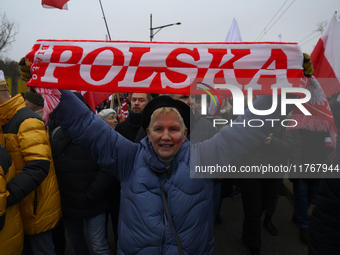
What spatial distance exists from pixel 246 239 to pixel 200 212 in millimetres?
1911

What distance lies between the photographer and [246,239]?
3.01m

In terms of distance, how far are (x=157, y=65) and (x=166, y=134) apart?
50 cm

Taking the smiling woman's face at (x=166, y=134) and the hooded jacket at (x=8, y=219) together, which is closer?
the smiling woman's face at (x=166, y=134)

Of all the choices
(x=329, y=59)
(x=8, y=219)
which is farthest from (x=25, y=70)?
(x=329, y=59)

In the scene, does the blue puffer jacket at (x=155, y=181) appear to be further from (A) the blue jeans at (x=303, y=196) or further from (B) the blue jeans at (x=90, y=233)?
(A) the blue jeans at (x=303, y=196)

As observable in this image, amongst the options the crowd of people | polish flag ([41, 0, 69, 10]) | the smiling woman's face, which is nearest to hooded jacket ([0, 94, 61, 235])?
the crowd of people

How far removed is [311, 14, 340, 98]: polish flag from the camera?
214 centimetres

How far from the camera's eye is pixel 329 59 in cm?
231

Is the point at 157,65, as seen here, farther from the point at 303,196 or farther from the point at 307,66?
the point at 303,196

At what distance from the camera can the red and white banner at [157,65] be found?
1.61m

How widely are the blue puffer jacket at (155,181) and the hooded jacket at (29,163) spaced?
62 cm

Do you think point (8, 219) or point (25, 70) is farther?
point (8, 219)

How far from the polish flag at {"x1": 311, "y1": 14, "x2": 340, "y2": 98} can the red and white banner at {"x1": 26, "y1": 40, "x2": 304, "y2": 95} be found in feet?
2.89

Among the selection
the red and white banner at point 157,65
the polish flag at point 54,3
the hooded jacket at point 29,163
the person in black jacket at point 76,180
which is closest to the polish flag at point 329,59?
the red and white banner at point 157,65
